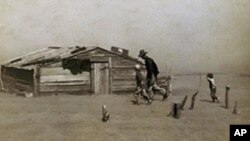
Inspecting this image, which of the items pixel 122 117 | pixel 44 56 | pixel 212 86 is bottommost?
pixel 122 117

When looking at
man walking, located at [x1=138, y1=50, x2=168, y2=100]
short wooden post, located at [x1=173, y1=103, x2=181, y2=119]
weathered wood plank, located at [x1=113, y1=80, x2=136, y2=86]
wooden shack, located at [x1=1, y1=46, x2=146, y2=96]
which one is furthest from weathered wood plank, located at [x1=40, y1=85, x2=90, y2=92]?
short wooden post, located at [x1=173, y1=103, x2=181, y2=119]

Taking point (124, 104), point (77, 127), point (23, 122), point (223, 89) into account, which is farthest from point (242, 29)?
point (23, 122)

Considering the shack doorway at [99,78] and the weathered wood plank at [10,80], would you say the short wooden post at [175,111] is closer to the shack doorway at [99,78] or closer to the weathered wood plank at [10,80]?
the shack doorway at [99,78]

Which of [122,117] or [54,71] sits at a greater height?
[54,71]

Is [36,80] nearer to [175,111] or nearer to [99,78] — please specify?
[99,78]

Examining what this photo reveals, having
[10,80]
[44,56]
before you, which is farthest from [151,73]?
[10,80]
